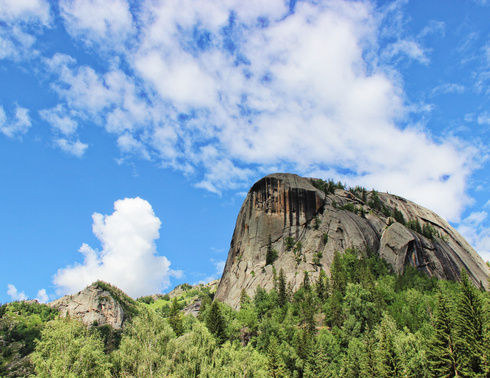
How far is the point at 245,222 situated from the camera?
128 m

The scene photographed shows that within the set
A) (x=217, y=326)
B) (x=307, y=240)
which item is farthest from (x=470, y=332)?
(x=307, y=240)

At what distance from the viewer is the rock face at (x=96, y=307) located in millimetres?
147875

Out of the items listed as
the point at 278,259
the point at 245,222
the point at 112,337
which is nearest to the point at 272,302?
the point at 278,259

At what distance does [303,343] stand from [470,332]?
94.4ft

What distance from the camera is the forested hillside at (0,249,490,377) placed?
36.9 metres

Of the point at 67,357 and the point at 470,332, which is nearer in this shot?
the point at 67,357

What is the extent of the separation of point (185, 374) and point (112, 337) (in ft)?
390

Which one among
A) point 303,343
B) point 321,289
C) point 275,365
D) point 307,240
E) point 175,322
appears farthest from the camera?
point 307,240

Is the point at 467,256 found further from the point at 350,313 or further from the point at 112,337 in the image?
the point at 112,337

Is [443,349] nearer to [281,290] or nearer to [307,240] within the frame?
[281,290]

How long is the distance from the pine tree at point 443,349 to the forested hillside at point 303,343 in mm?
104

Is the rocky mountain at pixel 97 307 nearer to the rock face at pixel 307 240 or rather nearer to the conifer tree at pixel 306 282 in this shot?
the rock face at pixel 307 240

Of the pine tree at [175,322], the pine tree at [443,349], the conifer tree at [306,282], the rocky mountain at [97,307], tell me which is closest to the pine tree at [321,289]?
the conifer tree at [306,282]

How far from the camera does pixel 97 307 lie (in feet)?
497
